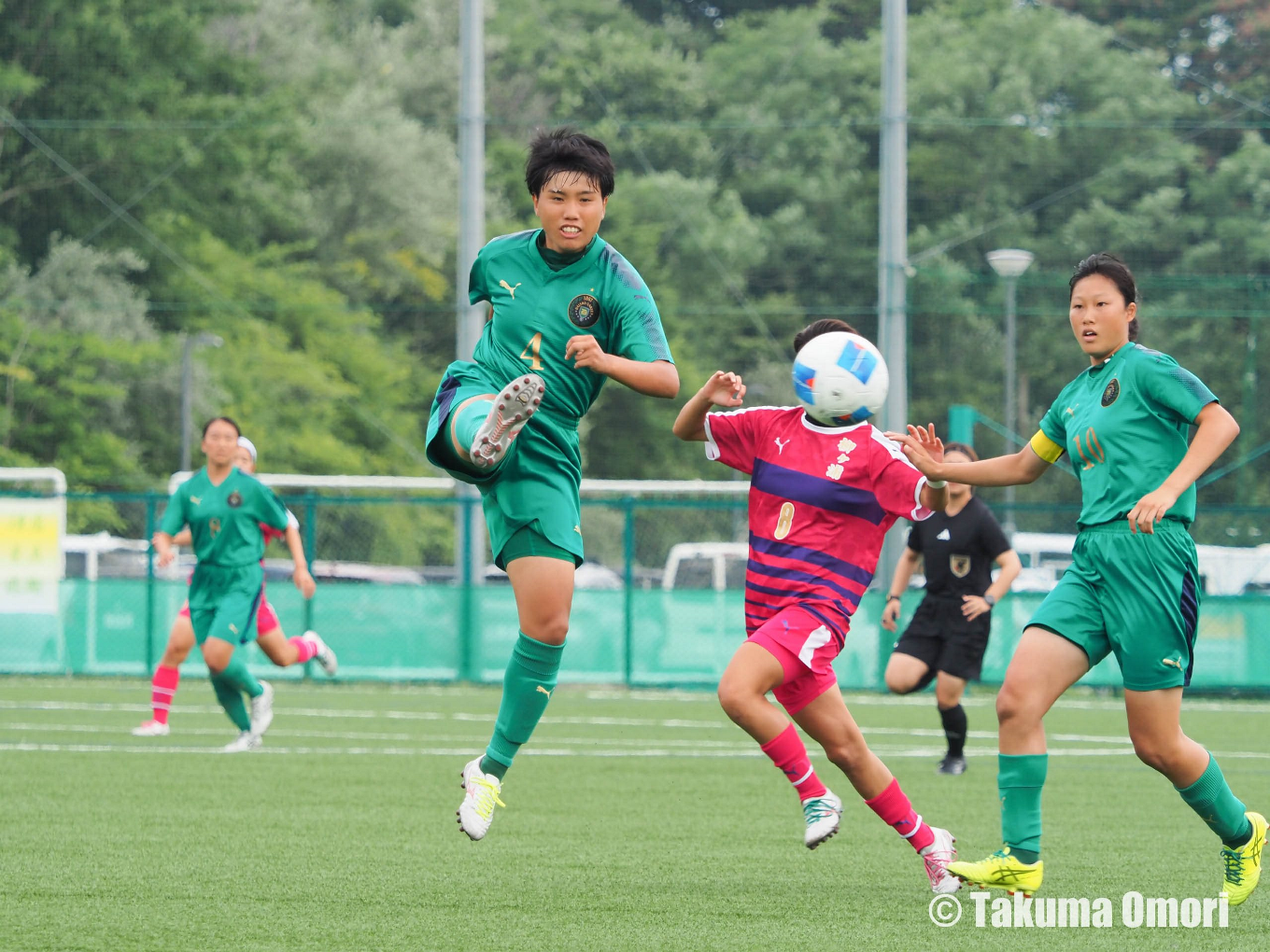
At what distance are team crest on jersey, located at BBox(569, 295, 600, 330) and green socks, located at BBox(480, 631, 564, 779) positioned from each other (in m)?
1.09

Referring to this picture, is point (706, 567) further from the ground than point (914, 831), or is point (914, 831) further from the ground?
point (914, 831)

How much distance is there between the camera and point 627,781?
9758 mm

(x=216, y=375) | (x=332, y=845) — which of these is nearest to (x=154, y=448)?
(x=216, y=375)

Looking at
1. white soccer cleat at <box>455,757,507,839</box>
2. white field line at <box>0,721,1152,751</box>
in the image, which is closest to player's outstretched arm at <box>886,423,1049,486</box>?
white soccer cleat at <box>455,757,507,839</box>

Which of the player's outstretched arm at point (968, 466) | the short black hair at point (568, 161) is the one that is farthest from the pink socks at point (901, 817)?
the short black hair at point (568, 161)

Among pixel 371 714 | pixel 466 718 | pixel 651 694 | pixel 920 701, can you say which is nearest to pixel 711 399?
pixel 466 718

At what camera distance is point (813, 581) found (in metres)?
5.99

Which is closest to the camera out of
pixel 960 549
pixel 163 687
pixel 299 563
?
pixel 960 549

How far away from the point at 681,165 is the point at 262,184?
1073 cm

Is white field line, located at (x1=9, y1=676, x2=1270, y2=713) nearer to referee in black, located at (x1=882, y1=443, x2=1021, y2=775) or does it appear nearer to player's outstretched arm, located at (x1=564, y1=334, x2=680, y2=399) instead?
referee in black, located at (x1=882, y1=443, x2=1021, y2=775)

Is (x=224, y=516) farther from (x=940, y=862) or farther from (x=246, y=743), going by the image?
(x=940, y=862)

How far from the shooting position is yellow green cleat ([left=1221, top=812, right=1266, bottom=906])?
568 centimetres

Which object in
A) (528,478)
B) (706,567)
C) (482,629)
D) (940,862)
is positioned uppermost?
(528,478)

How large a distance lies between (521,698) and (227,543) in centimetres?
575
